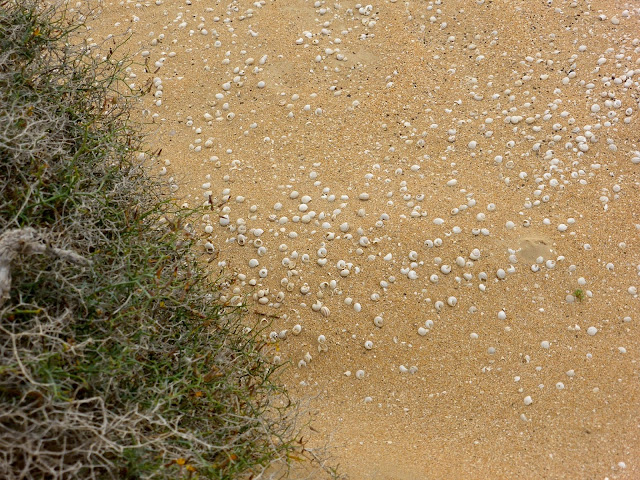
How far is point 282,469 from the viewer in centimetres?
269

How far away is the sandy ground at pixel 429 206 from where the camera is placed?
3035 mm

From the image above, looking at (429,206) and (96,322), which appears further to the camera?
(429,206)

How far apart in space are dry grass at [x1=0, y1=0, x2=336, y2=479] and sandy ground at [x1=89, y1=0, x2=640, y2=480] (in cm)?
55

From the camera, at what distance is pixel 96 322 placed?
228 cm

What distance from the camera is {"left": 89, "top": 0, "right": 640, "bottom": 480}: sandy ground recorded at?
9.96 ft

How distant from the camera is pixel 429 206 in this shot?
3.80m

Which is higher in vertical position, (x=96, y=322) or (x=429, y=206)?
(x=429, y=206)

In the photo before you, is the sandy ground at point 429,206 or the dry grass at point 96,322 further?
the sandy ground at point 429,206

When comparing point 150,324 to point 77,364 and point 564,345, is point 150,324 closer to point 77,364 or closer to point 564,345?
point 77,364

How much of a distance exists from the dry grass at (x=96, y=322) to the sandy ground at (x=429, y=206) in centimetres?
55

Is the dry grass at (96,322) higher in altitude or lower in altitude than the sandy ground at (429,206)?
lower

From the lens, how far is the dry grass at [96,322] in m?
1.98

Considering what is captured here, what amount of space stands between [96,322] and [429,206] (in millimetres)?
2183

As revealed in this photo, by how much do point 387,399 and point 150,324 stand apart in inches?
50.5
